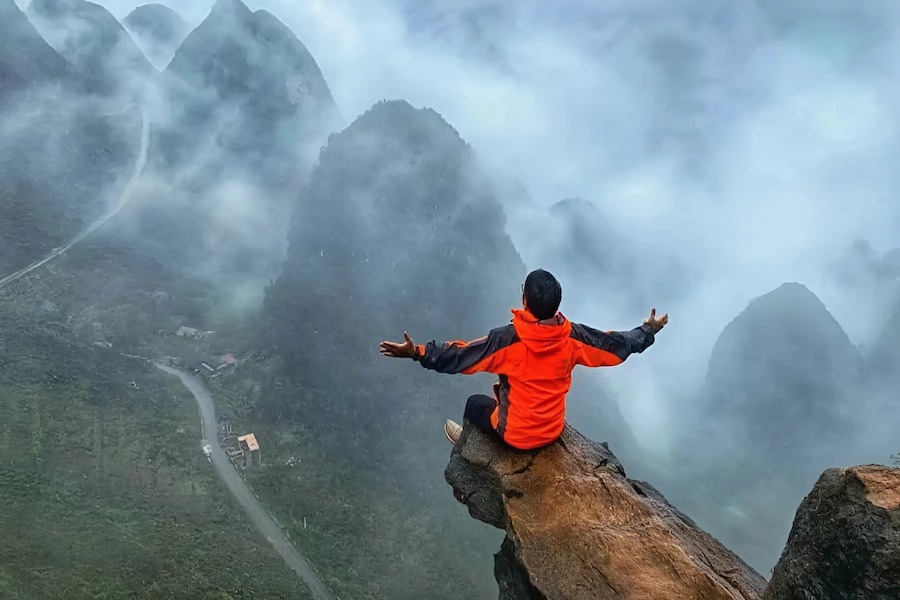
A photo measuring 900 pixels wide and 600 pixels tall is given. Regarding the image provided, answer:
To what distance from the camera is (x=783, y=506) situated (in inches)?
3625

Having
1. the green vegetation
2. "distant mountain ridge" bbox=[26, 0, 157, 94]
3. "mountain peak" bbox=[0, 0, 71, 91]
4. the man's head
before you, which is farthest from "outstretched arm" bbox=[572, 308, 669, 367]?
"distant mountain ridge" bbox=[26, 0, 157, 94]

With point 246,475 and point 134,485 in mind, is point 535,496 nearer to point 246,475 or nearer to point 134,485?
point 134,485

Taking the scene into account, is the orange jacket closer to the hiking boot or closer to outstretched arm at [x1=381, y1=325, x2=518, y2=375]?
outstretched arm at [x1=381, y1=325, x2=518, y2=375]

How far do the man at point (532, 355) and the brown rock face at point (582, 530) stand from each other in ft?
1.99

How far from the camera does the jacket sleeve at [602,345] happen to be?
8344 millimetres

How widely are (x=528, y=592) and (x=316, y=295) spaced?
97.0 meters

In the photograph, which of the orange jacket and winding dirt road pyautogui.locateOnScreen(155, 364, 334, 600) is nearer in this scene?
the orange jacket

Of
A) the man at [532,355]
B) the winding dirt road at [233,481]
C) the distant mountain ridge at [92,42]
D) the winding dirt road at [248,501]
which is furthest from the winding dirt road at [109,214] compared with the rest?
the man at [532,355]

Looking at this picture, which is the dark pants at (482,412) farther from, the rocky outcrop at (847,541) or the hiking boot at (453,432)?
the rocky outcrop at (847,541)

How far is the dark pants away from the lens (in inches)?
359

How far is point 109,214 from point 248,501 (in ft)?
249

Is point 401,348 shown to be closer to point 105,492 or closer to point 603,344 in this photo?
point 603,344

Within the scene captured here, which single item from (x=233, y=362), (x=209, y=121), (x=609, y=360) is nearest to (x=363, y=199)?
(x=233, y=362)

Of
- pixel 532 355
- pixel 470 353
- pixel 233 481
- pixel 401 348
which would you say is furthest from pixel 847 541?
pixel 233 481
